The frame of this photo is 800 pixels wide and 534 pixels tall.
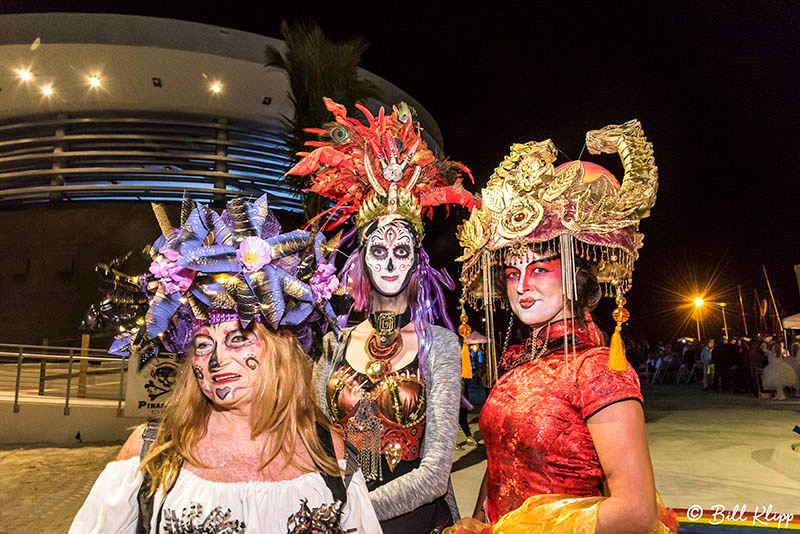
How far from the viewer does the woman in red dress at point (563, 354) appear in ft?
5.65

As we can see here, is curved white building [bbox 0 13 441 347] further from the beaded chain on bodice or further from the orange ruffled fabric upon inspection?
the orange ruffled fabric

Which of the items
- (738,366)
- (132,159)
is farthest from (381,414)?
(738,366)

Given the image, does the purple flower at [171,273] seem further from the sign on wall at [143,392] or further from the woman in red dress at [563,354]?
the sign on wall at [143,392]

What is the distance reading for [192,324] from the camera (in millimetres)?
1707

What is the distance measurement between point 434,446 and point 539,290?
79cm

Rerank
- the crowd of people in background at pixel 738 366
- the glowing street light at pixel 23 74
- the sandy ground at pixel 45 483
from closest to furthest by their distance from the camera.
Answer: the sandy ground at pixel 45 483
the glowing street light at pixel 23 74
the crowd of people in background at pixel 738 366

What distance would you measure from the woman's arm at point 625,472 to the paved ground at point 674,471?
13.8 feet

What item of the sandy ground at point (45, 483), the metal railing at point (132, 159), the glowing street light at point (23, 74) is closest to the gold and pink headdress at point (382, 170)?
the sandy ground at point (45, 483)

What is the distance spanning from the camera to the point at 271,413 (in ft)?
5.43

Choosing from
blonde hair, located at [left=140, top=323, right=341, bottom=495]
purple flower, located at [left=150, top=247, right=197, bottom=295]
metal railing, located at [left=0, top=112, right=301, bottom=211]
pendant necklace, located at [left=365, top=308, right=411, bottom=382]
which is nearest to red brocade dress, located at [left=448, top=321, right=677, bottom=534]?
pendant necklace, located at [left=365, top=308, right=411, bottom=382]

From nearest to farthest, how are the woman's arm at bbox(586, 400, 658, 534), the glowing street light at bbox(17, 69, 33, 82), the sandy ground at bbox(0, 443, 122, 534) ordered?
1. the woman's arm at bbox(586, 400, 658, 534)
2. the sandy ground at bbox(0, 443, 122, 534)
3. the glowing street light at bbox(17, 69, 33, 82)

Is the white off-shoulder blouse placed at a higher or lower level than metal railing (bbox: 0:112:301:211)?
lower

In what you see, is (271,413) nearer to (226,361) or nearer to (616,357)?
(226,361)

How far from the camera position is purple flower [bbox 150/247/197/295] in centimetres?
160
